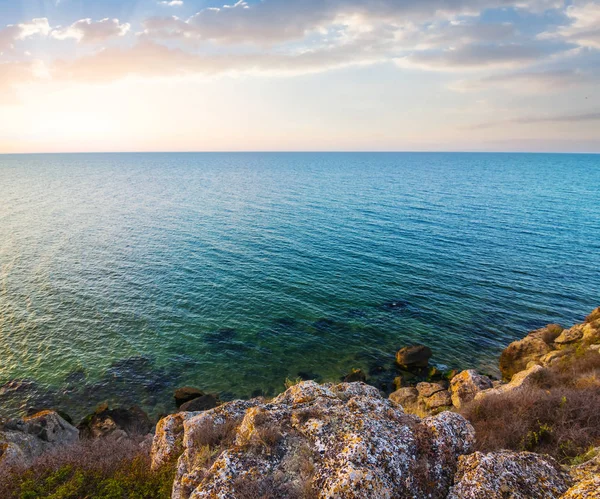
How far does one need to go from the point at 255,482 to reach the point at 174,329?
3478cm

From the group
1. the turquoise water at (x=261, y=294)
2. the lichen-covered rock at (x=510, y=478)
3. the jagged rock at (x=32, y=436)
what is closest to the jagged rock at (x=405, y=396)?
the turquoise water at (x=261, y=294)

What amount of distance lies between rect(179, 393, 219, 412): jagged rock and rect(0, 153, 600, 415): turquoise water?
2721mm

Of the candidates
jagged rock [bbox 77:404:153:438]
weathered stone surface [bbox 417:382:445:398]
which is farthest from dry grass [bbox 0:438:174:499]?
weathered stone surface [bbox 417:382:445:398]

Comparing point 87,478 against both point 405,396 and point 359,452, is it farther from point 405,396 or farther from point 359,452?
point 405,396

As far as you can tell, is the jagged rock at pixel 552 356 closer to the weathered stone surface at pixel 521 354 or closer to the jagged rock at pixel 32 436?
the weathered stone surface at pixel 521 354

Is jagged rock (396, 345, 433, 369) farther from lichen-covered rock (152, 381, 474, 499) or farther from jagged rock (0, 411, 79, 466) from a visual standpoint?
jagged rock (0, 411, 79, 466)

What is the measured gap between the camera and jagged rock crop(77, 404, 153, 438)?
2638 centimetres

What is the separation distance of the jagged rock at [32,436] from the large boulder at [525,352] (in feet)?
131

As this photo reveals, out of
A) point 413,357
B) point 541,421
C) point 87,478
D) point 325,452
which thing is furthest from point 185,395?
point 541,421

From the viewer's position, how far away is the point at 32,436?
22.5m

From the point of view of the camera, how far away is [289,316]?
45.1 m

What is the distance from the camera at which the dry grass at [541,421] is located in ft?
44.2

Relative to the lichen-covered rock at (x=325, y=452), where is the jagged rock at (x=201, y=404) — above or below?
below

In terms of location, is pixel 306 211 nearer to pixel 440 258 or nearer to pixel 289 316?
pixel 440 258
